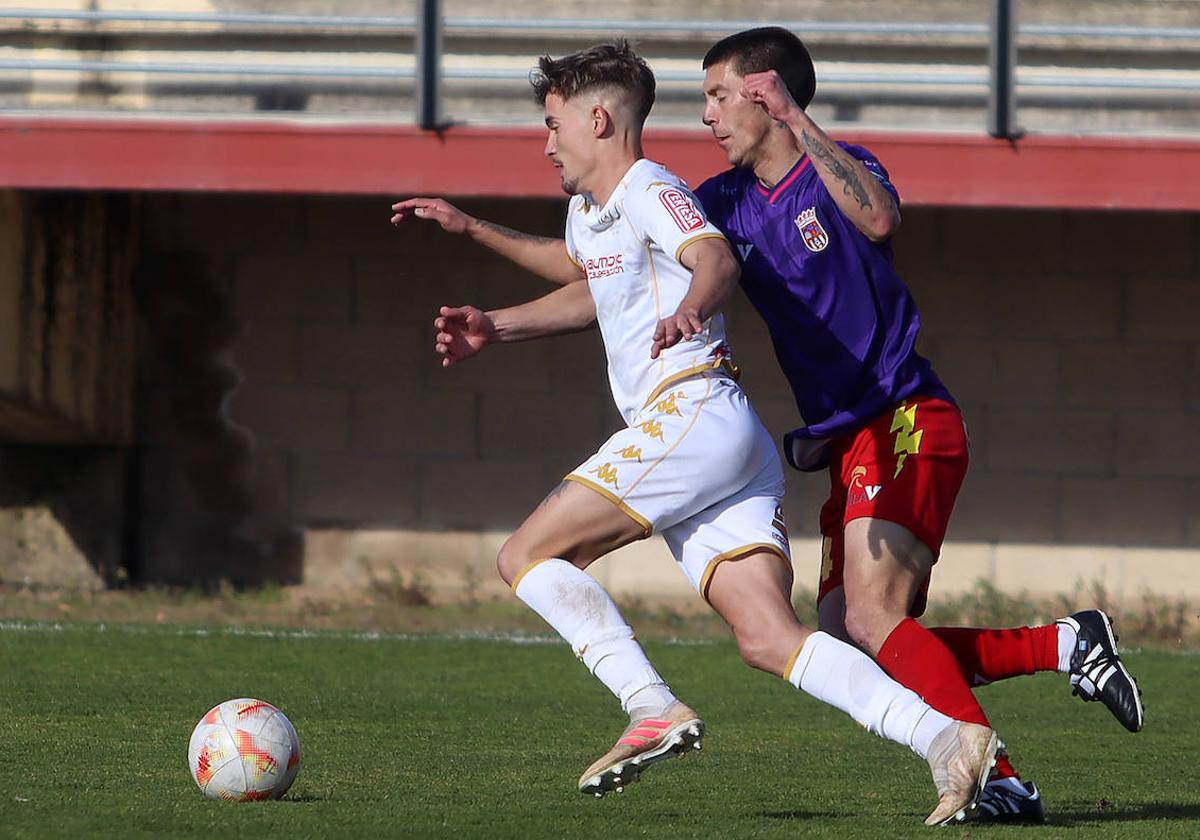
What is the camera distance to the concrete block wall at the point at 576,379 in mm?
11648

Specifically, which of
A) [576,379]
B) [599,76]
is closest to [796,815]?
[599,76]

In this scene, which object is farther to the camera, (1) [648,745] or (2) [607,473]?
(2) [607,473]

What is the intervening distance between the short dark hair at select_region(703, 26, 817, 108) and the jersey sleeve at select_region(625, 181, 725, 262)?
592 mm

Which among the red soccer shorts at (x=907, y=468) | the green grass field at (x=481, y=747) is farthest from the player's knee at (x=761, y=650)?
the red soccer shorts at (x=907, y=468)

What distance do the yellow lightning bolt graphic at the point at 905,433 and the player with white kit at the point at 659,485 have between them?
0.35m

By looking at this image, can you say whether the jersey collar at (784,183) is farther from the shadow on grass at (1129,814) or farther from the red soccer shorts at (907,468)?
the shadow on grass at (1129,814)

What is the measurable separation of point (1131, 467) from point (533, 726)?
611 cm

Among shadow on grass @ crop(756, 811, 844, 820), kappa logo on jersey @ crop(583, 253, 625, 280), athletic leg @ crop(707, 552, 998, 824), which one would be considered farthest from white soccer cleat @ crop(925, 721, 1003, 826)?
kappa logo on jersey @ crop(583, 253, 625, 280)

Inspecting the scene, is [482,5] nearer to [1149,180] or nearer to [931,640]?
[1149,180]

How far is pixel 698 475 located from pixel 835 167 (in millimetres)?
915

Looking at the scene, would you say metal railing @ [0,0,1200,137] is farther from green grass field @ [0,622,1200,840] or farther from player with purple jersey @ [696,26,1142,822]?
player with purple jersey @ [696,26,1142,822]

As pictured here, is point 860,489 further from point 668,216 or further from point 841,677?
point 668,216

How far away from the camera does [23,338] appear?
10836 mm

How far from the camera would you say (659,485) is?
461 centimetres
